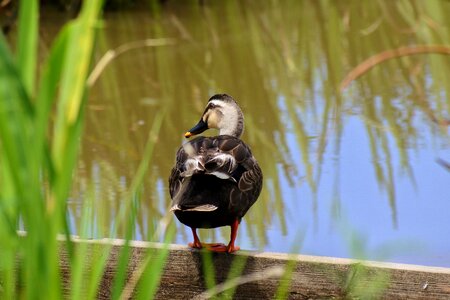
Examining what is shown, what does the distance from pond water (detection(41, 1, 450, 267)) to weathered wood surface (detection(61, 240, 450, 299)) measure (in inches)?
3.5

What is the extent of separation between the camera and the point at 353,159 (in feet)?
15.9

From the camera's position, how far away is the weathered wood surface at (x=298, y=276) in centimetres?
268

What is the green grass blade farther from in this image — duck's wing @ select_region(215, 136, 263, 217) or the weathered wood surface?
duck's wing @ select_region(215, 136, 263, 217)

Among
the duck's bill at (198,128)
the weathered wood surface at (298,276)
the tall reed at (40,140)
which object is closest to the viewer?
the tall reed at (40,140)

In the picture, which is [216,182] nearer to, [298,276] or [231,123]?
[298,276]

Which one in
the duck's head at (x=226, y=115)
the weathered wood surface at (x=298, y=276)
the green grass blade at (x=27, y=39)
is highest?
the green grass blade at (x=27, y=39)

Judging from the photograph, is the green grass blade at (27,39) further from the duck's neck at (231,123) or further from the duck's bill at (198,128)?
the duck's bill at (198,128)

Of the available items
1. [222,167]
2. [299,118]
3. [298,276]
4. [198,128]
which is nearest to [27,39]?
[222,167]

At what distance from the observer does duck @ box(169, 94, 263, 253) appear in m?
2.73

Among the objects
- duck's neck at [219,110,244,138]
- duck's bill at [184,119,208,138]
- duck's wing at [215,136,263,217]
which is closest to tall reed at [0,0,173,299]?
duck's wing at [215,136,263,217]

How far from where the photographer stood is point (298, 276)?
2.77 metres

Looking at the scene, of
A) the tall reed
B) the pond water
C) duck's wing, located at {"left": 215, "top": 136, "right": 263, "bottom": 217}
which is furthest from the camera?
the pond water

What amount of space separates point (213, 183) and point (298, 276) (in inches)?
13.6

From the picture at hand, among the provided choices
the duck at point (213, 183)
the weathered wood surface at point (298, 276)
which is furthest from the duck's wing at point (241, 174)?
the weathered wood surface at point (298, 276)
